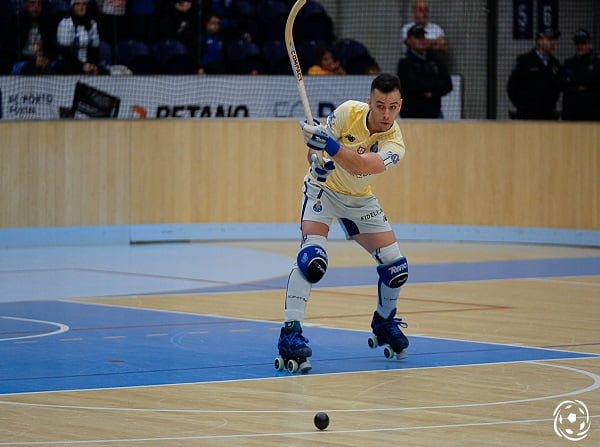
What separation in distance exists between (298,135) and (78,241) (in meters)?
3.80

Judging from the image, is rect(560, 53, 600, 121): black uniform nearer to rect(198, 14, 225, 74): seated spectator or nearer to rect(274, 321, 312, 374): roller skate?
rect(198, 14, 225, 74): seated spectator

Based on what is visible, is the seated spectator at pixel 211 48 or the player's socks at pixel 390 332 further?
the seated spectator at pixel 211 48

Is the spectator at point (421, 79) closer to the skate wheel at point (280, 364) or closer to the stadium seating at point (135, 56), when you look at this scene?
the stadium seating at point (135, 56)

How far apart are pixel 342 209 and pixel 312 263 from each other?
2.09 ft

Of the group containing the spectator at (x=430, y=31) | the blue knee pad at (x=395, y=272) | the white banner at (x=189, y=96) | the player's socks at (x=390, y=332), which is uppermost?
the spectator at (x=430, y=31)

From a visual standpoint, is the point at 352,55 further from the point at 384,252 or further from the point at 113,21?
the point at 384,252

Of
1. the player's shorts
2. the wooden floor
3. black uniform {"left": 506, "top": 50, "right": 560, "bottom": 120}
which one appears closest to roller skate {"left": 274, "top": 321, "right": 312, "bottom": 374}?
the wooden floor

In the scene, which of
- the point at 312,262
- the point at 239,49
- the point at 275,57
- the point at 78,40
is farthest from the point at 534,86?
the point at 312,262

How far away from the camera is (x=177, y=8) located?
2036 centimetres

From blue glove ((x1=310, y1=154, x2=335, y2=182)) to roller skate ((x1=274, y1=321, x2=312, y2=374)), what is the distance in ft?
3.63

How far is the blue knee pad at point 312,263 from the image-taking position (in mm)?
8852

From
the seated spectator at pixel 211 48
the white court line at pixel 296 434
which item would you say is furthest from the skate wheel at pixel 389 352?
the seated spectator at pixel 211 48

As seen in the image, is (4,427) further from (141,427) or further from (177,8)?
(177,8)

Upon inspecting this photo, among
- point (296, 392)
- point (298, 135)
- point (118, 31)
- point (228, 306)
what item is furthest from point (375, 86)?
point (118, 31)
